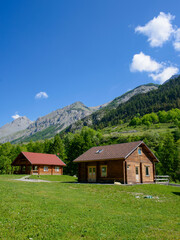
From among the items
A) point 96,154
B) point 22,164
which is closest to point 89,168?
point 96,154

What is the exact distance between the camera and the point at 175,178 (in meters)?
58.0

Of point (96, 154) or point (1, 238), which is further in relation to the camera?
point (96, 154)

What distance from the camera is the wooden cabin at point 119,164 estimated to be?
30.6 m

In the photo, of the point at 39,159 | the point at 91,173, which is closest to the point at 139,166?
the point at 91,173

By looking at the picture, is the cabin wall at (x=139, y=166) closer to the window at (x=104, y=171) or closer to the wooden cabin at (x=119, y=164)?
the wooden cabin at (x=119, y=164)

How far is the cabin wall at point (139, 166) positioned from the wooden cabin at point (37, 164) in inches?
1087

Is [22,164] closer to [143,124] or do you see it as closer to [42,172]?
[42,172]

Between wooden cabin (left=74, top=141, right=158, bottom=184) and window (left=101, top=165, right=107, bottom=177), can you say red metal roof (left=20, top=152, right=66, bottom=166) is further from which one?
window (left=101, top=165, right=107, bottom=177)

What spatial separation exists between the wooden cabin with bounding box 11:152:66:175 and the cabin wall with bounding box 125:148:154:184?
2760cm

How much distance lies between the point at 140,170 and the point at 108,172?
563 cm

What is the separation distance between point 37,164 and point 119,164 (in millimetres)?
27396

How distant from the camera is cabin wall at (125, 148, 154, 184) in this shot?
102 feet

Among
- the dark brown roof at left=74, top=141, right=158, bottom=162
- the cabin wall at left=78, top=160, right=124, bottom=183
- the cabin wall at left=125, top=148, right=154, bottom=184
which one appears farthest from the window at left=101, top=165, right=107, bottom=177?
the cabin wall at left=125, top=148, right=154, bottom=184

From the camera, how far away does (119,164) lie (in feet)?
101
